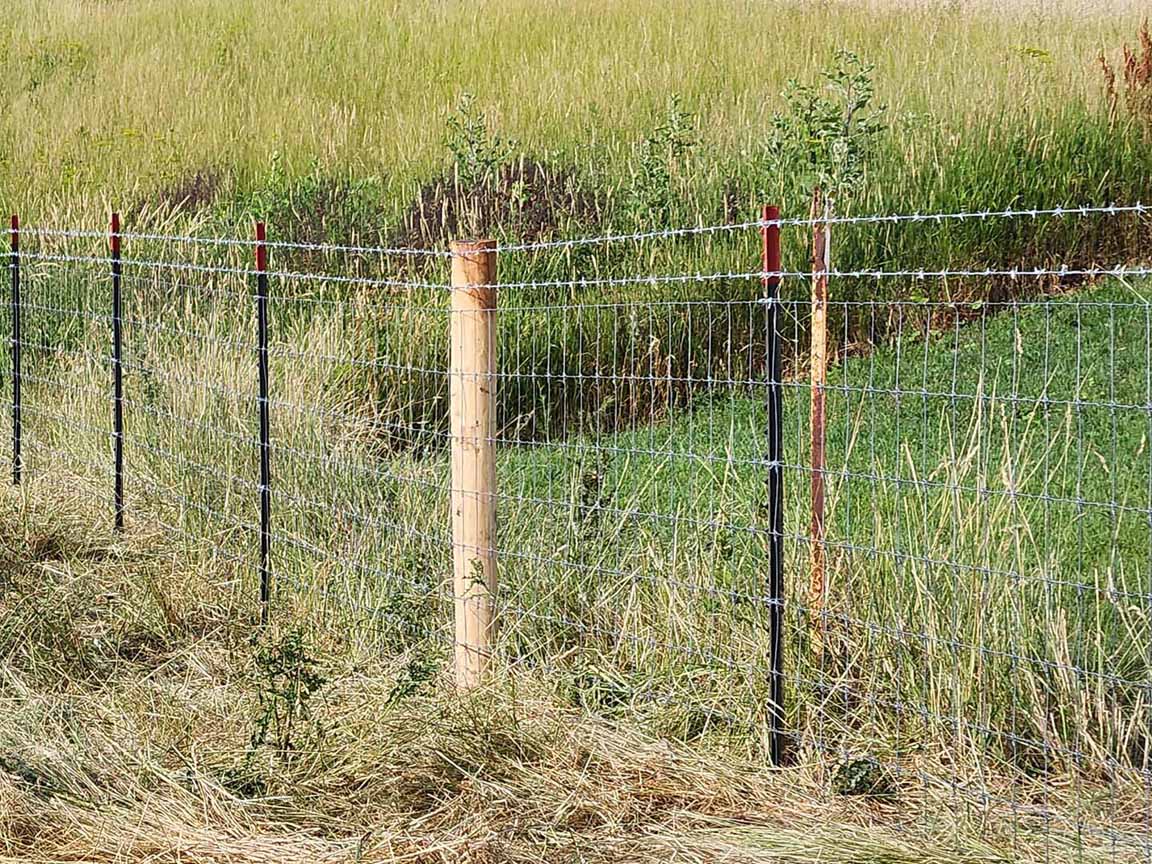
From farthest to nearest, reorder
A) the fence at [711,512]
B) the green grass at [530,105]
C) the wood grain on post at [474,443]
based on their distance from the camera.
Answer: the green grass at [530,105] < the wood grain on post at [474,443] < the fence at [711,512]

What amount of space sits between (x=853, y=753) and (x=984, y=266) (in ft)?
24.4

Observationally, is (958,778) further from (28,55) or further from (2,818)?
(28,55)

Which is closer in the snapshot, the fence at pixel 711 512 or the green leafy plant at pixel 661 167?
the fence at pixel 711 512

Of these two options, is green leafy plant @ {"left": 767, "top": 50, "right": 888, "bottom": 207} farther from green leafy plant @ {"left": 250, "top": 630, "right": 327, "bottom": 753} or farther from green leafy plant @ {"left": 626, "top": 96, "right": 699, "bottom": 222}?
green leafy plant @ {"left": 250, "top": 630, "right": 327, "bottom": 753}

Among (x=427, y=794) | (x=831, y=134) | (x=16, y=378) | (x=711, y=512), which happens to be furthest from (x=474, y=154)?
(x=427, y=794)

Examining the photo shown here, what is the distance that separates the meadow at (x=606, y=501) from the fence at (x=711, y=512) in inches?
1.3

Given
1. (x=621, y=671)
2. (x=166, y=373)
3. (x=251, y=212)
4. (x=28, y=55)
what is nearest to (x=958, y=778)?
(x=621, y=671)

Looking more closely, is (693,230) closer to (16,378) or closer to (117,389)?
(117,389)

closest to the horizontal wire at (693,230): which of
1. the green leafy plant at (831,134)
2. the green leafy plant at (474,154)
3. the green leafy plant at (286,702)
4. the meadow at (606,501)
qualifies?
the meadow at (606,501)

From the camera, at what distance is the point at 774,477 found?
15.0 ft

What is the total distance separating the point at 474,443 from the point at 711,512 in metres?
0.85

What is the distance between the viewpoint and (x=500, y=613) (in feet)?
17.9

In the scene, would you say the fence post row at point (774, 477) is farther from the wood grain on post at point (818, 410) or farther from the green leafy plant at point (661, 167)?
the green leafy plant at point (661, 167)

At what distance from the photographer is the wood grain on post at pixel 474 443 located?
530 cm
